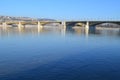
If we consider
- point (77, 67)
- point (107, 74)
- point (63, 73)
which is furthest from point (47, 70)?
point (107, 74)

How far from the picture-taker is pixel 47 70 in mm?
17812

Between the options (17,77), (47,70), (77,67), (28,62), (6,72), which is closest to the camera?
(17,77)

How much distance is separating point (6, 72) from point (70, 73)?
13.2 ft

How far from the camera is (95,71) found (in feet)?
59.5

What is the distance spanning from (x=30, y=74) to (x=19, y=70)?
1.34 metres

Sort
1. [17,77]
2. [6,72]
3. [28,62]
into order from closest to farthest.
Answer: [17,77]
[6,72]
[28,62]

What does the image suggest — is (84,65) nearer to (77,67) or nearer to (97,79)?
(77,67)

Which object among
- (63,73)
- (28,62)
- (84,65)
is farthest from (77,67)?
(28,62)

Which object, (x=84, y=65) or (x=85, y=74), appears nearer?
(x=85, y=74)

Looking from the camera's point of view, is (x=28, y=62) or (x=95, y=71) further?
(x=28, y=62)

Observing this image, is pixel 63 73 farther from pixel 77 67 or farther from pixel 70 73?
pixel 77 67

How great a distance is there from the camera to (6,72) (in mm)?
16688

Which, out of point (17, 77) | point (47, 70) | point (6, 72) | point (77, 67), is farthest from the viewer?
point (77, 67)

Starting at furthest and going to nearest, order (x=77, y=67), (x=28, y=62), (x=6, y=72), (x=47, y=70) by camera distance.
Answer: (x=28, y=62)
(x=77, y=67)
(x=47, y=70)
(x=6, y=72)
